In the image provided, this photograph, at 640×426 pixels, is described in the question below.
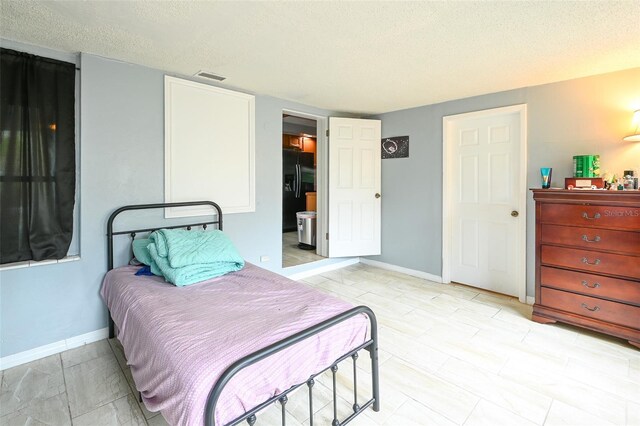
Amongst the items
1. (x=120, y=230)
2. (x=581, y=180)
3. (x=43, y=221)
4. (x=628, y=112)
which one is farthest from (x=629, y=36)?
(x=43, y=221)

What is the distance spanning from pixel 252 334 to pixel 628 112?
3.51 meters

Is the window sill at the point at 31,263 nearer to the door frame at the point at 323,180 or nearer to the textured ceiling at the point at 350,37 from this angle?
the textured ceiling at the point at 350,37

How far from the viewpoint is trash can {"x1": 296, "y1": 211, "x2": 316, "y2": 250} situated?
5145 mm

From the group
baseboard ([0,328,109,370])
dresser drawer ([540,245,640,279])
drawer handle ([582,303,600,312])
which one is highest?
dresser drawer ([540,245,640,279])

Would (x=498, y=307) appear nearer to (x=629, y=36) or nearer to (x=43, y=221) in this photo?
(x=629, y=36)

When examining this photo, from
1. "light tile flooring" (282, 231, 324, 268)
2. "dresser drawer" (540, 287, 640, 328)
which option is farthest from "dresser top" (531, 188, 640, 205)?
"light tile flooring" (282, 231, 324, 268)

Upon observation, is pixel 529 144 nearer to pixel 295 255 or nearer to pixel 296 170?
pixel 295 255

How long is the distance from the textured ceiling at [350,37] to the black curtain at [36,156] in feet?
0.77

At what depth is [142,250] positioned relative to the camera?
2.40 m

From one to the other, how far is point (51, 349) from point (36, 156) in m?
1.42

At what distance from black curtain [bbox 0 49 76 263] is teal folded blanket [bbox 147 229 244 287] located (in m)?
0.68

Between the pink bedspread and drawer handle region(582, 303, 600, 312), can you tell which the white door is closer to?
the pink bedspread

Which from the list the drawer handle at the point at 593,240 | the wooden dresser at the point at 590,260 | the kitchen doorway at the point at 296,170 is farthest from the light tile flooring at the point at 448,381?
the kitchen doorway at the point at 296,170

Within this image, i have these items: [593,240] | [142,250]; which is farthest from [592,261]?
[142,250]
